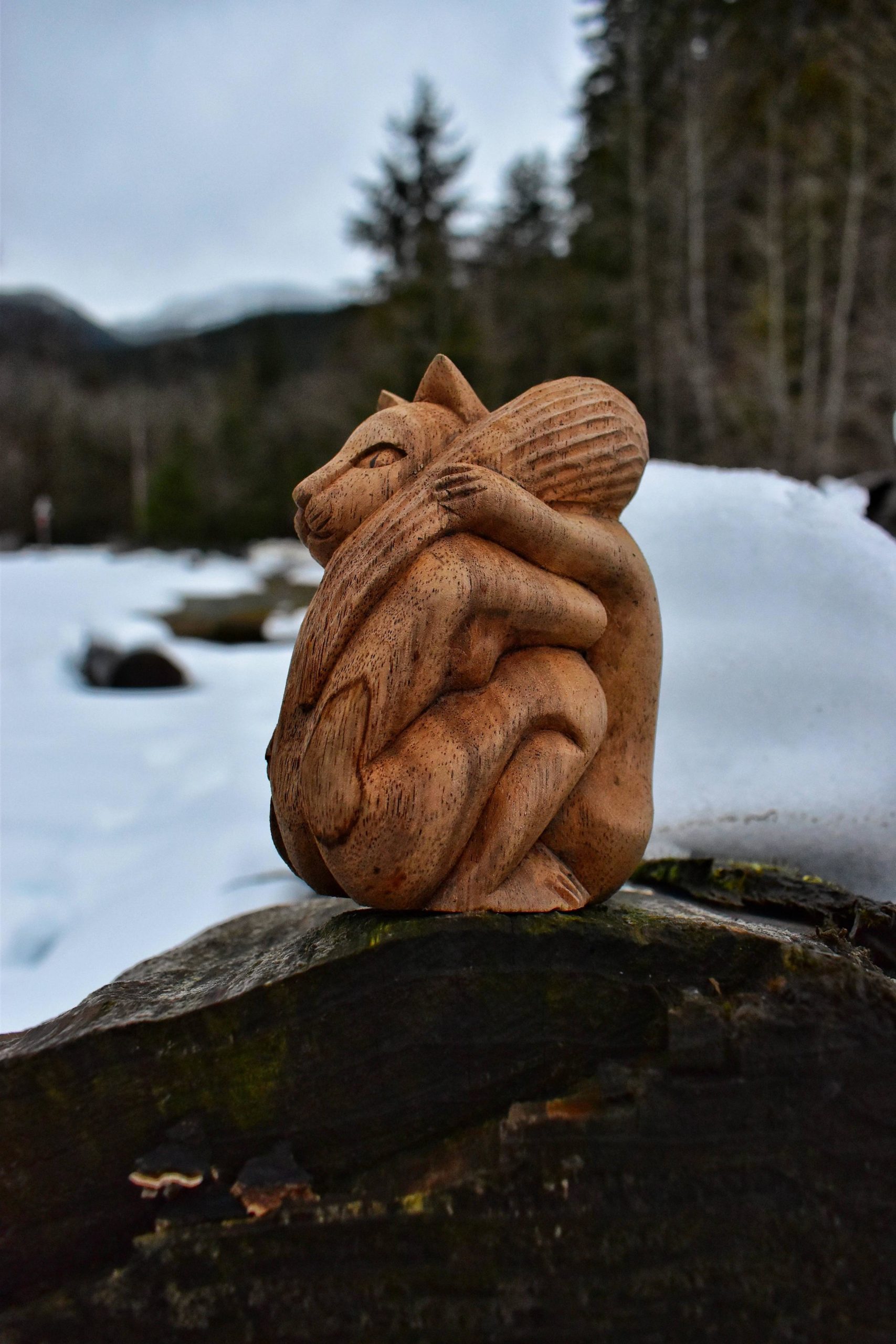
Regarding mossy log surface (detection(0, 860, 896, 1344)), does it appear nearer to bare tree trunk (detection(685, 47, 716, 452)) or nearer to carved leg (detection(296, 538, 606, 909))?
carved leg (detection(296, 538, 606, 909))

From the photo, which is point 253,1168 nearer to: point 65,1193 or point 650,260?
point 65,1193

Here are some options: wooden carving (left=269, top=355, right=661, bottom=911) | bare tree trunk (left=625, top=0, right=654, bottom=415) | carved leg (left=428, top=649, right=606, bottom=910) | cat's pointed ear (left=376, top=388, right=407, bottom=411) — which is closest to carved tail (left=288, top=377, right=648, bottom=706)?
wooden carving (left=269, top=355, right=661, bottom=911)

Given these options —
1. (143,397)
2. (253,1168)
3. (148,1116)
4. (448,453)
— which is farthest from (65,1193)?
(143,397)

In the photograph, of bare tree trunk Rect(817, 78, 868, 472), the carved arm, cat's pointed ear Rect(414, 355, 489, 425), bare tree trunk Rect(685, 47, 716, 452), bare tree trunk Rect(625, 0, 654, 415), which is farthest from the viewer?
bare tree trunk Rect(625, 0, 654, 415)

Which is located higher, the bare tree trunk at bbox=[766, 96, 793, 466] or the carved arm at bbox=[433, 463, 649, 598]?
the bare tree trunk at bbox=[766, 96, 793, 466]

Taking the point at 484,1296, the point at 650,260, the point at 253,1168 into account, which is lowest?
the point at 484,1296

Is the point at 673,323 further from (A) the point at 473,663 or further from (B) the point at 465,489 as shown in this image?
(A) the point at 473,663

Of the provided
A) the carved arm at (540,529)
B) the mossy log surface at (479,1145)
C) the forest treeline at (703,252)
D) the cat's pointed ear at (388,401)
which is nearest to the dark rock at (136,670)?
the cat's pointed ear at (388,401)

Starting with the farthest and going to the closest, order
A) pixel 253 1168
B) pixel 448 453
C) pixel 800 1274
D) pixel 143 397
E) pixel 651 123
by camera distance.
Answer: pixel 143 397, pixel 651 123, pixel 448 453, pixel 253 1168, pixel 800 1274
